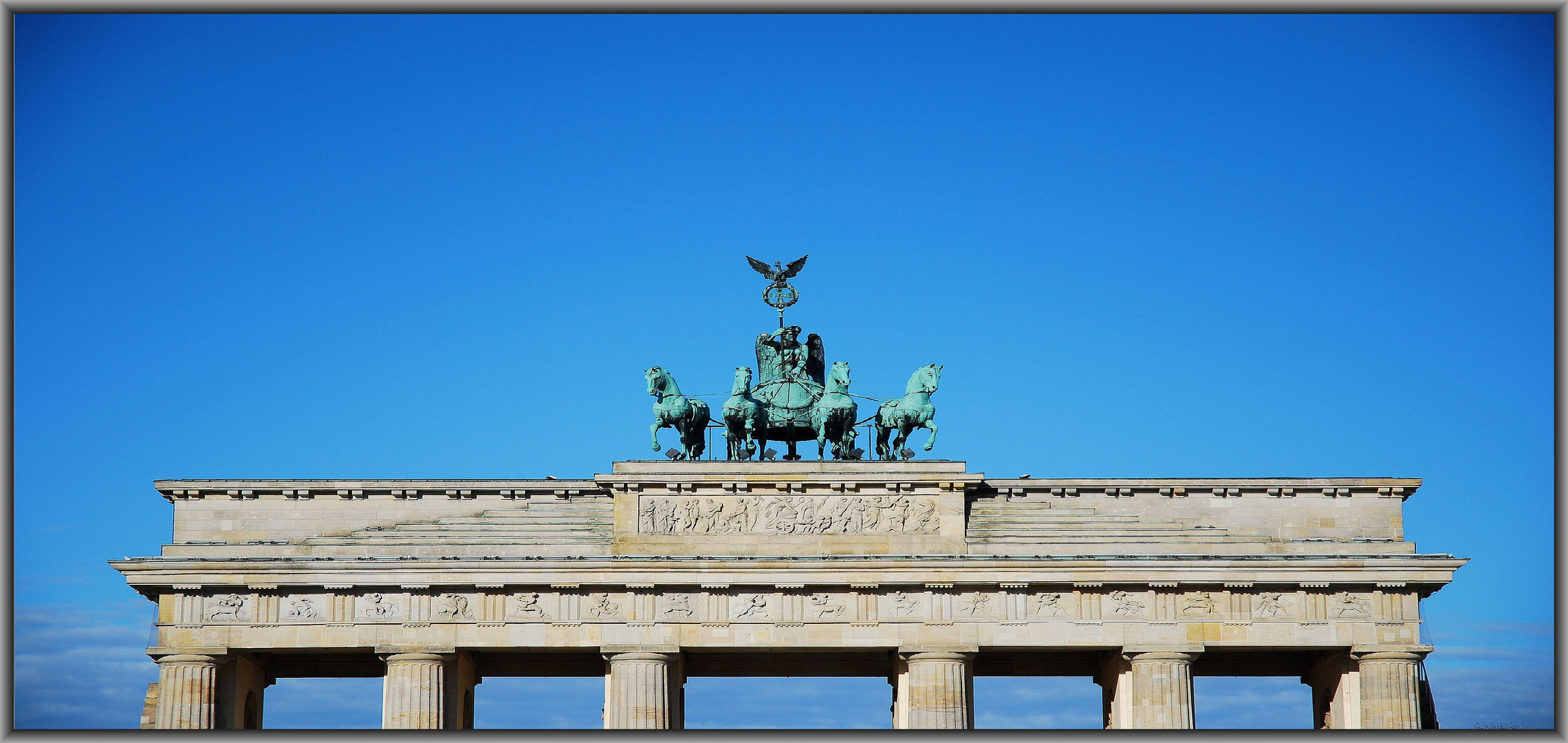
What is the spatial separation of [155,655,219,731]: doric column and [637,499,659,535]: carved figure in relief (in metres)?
10.2

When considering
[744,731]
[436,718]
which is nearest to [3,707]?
[744,731]

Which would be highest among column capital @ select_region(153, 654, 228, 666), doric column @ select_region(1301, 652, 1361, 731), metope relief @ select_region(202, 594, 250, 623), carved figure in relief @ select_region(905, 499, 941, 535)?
carved figure in relief @ select_region(905, 499, 941, 535)

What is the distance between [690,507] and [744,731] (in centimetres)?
2014

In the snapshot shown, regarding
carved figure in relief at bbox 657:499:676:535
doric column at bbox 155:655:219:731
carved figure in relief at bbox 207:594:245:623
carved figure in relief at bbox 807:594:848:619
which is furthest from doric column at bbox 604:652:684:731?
doric column at bbox 155:655:219:731

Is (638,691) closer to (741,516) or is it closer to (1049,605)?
(741,516)

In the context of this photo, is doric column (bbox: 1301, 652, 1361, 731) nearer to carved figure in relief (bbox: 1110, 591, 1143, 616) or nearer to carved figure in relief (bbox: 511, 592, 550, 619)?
carved figure in relief (bbox: 1110, 591, 1143, 616)

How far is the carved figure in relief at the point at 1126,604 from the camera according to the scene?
168 feet

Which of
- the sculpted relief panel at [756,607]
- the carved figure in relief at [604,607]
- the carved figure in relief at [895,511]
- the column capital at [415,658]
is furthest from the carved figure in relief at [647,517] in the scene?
the column capital at [415,658]

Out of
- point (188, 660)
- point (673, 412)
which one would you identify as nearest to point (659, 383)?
point (673, 412)

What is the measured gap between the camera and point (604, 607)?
5119 cm

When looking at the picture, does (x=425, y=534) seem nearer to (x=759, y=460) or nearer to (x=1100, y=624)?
(x=759, y=460)

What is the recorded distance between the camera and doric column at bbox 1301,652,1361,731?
51.0 m

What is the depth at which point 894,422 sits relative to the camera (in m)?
53.9

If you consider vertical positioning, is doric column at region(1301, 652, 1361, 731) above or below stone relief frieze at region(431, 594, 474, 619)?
below
